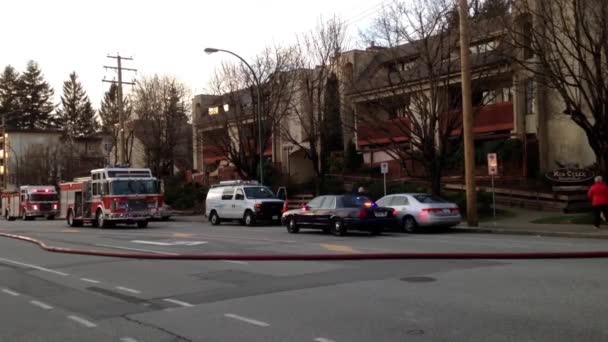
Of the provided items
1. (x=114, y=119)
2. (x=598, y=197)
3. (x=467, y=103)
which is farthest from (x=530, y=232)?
(x=114, y=119)

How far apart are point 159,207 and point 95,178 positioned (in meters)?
3.90

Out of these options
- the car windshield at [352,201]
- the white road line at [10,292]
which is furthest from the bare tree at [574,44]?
the white road line at [10,292]

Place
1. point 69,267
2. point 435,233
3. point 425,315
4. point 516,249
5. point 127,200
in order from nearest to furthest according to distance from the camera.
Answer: point 425,315 < point 69,267 < point 516,249 < point 435,233 < point 127,200

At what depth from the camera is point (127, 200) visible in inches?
1217

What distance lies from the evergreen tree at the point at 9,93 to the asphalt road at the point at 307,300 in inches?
3897

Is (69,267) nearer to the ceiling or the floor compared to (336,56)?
nearer to the floor

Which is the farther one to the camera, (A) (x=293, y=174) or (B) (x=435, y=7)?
(A) (x=293, y=174)

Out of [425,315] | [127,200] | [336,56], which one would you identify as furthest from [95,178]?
[425,315]

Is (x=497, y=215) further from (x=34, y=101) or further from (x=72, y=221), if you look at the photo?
(x=34, y=101)

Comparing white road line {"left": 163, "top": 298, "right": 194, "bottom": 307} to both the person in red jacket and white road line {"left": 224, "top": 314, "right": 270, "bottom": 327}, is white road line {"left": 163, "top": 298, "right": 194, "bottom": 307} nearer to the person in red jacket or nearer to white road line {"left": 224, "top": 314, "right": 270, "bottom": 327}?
white road line {"left": 224, "top": 314, "right": 270, "bottom": 327}

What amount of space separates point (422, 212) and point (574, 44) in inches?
295

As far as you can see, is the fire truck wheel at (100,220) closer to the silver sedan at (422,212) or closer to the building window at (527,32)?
the silver sedan at (422,212)

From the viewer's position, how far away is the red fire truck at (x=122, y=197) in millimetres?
30922

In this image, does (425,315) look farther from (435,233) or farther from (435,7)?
(435,7)
